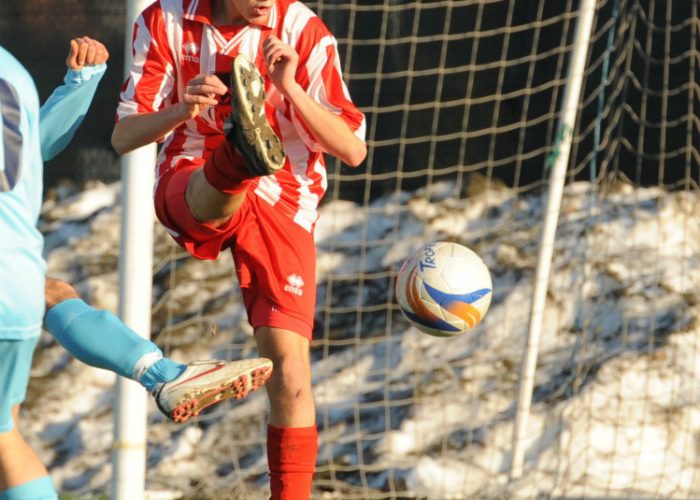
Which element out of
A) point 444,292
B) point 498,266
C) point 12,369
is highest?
point 12,369

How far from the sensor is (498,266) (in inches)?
249

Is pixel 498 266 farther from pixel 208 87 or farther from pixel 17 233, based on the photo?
pixel 17 233

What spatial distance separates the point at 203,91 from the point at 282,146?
1.02 feet

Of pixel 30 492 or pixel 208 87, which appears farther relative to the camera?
pixel 208 87

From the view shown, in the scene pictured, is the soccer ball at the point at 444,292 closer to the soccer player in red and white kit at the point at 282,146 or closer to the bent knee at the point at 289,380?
the soccer player in red and white kit at the point at 282,146

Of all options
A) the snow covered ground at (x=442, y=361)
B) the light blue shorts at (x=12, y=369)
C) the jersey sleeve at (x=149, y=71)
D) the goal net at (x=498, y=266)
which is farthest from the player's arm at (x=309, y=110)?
the goal net at (x=498, y=266)

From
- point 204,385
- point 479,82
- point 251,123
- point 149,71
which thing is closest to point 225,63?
point 149,71

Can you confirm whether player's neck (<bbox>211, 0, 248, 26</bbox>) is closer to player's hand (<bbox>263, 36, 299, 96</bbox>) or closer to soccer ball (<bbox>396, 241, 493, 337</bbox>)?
player's hand (<bbox>263, 36, 299, 96</bbox>)

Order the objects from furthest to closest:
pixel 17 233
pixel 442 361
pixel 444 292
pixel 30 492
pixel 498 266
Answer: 1. pixel 498 266
2. pixel 442 361
3. pixel 444 292
4. pixel 30 492
5. pixel 17 233

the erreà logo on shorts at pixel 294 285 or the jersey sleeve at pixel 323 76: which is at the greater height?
the jersey sleeve at pixel 323 76

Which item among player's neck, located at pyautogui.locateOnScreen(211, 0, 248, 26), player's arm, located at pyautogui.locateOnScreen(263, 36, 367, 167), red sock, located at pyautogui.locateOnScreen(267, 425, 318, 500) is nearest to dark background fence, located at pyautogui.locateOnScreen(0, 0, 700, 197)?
player's neck, located at pyautogui.locateOnScreen(211, 0, 248, 26)

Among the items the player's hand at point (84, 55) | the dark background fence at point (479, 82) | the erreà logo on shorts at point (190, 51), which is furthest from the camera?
the dark background fence at point (479, 82)

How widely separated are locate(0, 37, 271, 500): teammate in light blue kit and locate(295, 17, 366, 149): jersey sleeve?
0.63 m

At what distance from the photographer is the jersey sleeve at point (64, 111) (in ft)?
10.6
